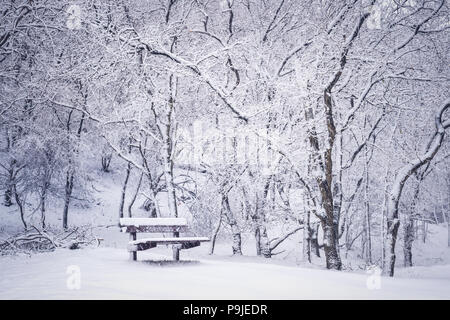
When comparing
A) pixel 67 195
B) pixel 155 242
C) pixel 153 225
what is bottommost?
pixel 155 242

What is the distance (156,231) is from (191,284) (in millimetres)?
3548

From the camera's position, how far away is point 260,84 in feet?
40.2

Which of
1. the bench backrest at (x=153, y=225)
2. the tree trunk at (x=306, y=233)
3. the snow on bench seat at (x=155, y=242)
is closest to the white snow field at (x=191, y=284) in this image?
the snow on bench seat at (x=155, y=242)

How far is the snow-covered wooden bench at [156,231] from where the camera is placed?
7.43 metres

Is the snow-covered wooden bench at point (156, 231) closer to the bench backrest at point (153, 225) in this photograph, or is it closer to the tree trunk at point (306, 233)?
the bench backrest at point (153, 225)

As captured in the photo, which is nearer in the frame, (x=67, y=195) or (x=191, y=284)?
(x=191, y=284)

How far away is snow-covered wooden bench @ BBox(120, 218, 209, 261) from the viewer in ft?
24.4

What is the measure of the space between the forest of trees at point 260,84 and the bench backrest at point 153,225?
3.00 meters

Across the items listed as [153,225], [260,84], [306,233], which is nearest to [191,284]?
[153,225]

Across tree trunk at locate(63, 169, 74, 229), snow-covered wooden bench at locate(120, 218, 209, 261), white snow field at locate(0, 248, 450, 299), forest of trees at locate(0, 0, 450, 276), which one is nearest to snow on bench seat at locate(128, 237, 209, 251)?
snow-covered wooden bench at locate(120, 218, 209, 261)

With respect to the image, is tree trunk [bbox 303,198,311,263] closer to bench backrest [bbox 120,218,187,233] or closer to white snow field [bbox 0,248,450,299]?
bench backrest [bbox 120,218,187,233]

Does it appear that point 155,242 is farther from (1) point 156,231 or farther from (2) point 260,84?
(2) point 260,84

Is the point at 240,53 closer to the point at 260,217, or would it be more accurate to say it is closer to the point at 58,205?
the point at 260,217
